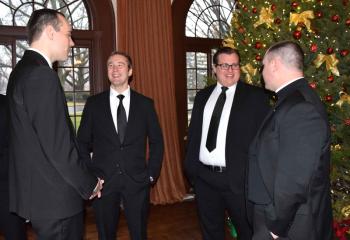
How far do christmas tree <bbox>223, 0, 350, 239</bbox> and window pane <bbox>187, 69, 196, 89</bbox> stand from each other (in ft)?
8.14

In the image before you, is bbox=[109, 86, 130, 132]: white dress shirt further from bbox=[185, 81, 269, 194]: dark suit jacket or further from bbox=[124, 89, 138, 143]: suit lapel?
bbox=[185, 81, 269, 194]: dark suit jacket

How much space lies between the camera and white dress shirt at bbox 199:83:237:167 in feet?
8.89

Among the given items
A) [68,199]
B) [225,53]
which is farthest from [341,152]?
[68,199]

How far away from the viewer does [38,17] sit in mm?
1938

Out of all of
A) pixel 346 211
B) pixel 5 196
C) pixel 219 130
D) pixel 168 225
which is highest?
pixel 219 130

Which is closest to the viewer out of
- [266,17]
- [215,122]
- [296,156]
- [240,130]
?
[296,156]

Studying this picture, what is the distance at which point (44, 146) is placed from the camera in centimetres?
179

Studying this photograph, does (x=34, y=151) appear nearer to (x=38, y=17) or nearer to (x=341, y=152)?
(x=38, y=17)

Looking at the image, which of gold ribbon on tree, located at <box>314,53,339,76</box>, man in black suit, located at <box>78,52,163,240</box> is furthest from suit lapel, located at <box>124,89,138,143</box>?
gold ribbon on tree, located at <box>314,53,339,76</box>

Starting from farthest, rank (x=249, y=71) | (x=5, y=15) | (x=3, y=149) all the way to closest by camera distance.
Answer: (x=5, y=15)
(x=249, y=71)
(x=3, y=149)

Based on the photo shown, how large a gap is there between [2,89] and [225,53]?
3025 mm

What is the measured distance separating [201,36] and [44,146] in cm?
451

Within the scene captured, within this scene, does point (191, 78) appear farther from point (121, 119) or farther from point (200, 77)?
point (121, 119)

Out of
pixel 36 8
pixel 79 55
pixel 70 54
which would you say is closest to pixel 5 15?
pixel 36 8
